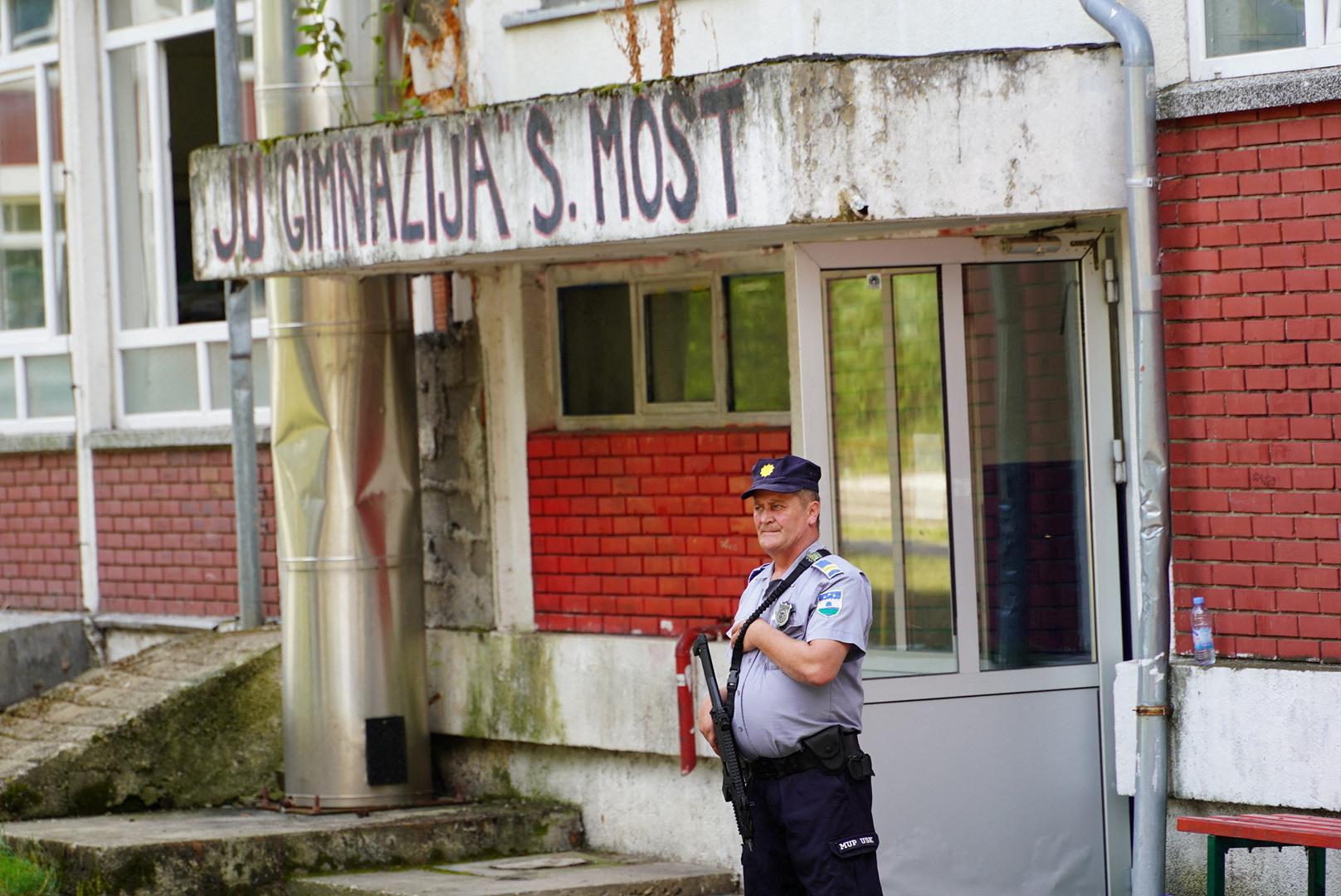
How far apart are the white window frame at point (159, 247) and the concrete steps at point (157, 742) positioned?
1.85 meters

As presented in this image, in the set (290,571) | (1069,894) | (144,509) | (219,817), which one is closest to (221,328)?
(144,509)

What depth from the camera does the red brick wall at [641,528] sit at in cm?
791

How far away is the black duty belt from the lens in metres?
5.31

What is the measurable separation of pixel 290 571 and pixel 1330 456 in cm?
419

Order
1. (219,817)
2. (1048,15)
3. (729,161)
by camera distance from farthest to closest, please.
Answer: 1. (219,817)
2. (1048,15)
3. (729,161)

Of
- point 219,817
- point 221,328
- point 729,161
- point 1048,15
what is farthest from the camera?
point 221,328

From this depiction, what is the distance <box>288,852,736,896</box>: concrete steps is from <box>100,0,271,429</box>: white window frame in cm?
329

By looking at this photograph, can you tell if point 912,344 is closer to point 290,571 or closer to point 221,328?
point 290,571

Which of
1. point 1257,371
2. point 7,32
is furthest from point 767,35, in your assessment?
point 7,32

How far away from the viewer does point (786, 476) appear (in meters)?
5.39

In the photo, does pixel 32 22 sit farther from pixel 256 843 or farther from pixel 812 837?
pixel 812 837

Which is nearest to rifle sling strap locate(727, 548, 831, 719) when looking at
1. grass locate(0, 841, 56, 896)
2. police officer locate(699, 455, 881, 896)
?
police officer locate(699, 455, 881, 896)

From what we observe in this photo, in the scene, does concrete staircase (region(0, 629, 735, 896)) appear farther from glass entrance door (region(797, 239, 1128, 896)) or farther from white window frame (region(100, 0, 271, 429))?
white window frame (region(100, 0, 271, 429))

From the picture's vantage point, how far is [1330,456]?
6312 millimetres
